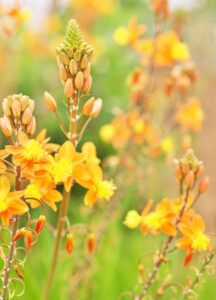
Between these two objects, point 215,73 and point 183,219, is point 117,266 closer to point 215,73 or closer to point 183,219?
point 183,219

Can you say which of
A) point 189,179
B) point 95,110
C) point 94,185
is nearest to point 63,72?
point 95,110

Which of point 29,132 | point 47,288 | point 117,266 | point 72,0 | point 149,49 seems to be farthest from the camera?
point 72,0

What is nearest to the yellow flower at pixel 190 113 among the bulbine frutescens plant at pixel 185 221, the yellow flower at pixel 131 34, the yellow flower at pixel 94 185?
the yellow flower at pixel 131 34

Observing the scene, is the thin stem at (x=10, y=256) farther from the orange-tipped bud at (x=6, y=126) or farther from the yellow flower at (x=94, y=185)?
the yellow flower at (x=94, y=185)

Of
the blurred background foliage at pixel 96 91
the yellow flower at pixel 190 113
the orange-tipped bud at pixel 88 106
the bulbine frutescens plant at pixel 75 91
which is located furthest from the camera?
the blurred background foliage at pixel 96 91

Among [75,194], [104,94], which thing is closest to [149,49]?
[75,194]

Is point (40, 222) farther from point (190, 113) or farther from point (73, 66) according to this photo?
point (190, 113)
